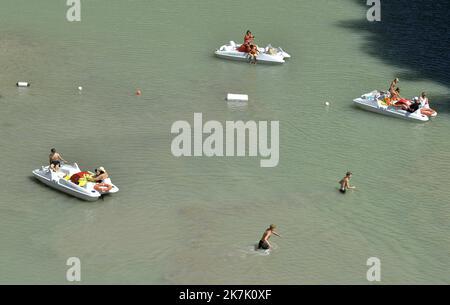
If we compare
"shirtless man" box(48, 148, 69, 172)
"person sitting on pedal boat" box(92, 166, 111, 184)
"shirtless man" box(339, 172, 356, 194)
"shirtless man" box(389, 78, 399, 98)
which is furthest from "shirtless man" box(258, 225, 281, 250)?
"shirtless man" box(389, 78, 399, 98)

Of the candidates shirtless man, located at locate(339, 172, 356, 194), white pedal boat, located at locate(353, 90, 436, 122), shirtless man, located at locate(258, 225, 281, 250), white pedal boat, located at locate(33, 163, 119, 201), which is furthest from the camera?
white pedal boat, located at locate(353, 90, 436, 122)

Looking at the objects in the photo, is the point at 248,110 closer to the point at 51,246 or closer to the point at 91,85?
the point at 91,85

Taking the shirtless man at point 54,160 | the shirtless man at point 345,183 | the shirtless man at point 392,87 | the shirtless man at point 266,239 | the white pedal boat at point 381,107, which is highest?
the shirtless man at point 392,87

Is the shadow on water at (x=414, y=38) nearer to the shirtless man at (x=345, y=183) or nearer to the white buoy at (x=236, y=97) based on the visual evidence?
the white buoy at (x=236, y=97)

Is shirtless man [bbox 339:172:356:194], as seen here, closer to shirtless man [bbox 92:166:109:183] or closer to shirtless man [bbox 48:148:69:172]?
shirtless man [bbox 92:166:109:183]

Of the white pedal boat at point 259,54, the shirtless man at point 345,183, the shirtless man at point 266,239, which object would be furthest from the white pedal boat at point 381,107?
the shirtless man at point 266,239

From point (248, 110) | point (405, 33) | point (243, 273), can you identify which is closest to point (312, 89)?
point (248, 110)
